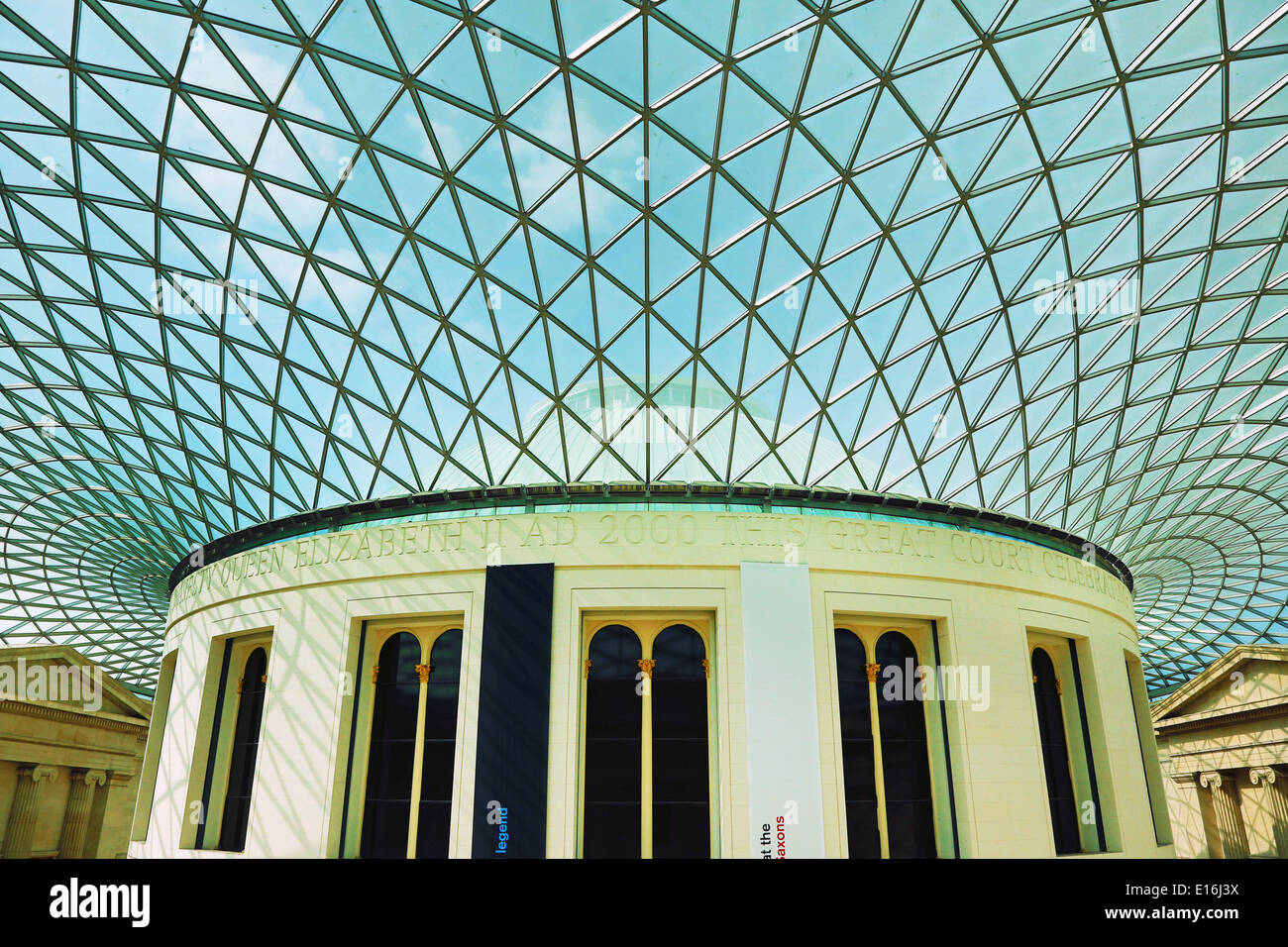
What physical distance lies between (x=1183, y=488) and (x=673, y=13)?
32951 mm

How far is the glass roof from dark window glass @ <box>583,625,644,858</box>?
6.35 metres

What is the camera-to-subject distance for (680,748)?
80.2 feet

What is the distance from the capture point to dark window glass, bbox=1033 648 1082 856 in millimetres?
27469

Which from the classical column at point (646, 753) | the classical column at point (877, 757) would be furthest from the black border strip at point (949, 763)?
the classical column at point (646, 753)

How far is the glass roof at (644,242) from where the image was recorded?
736 inches

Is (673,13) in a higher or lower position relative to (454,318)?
higher

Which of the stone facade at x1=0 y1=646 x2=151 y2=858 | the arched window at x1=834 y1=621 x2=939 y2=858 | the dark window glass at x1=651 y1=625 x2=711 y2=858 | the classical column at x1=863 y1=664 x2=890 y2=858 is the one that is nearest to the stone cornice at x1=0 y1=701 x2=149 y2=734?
the stone facade at x1=0 y1=646 x2=151 y2=858

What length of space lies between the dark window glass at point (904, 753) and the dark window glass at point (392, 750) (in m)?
15.8

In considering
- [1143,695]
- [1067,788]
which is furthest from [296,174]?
[1143,695]

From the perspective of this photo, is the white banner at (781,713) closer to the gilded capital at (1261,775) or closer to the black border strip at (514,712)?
the black border strip at (514,712)

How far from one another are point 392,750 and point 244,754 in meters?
7.15
